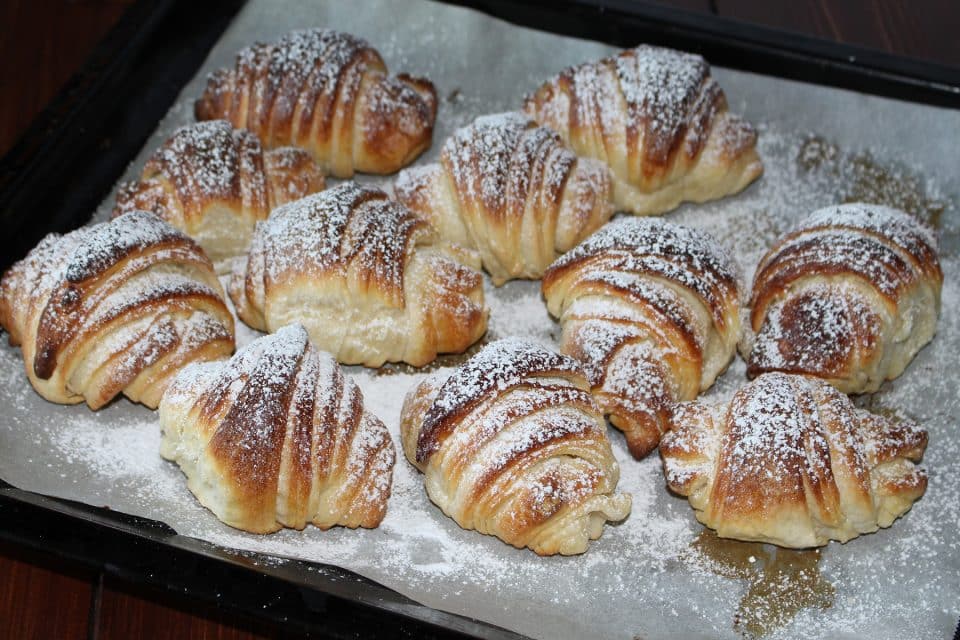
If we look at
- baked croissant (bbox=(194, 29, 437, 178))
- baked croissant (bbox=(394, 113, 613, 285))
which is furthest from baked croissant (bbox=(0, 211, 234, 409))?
baked croissant (bbox=(394, 113, 613, 285))

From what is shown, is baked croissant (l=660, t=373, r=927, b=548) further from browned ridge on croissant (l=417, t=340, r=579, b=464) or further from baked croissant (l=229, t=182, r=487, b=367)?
baked croissant (l=229, t=182, r=487, b=367)

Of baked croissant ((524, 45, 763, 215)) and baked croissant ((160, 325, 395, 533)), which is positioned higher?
baked croissant ((524, 45, 763, 215))

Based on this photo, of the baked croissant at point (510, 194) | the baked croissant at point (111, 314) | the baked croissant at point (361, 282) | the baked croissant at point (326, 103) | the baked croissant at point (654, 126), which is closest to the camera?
the baked croissant at point (111, 314)

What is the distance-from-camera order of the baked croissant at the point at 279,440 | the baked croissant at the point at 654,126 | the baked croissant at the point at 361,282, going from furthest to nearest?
1. the baked croissant at the point at 654,126
2. the baked croissant at the point at 361,282
3. the baked croissant at the point at 279,440

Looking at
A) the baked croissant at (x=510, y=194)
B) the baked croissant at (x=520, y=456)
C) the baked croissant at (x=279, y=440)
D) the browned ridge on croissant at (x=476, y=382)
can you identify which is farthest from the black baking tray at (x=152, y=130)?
the baked croissant at (x=510, y=194)

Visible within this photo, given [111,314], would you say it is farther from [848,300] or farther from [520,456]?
[848,300]

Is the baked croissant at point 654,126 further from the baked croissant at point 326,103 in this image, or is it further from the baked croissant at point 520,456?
the baked croissant at point 520,456
